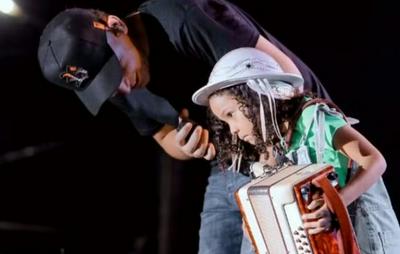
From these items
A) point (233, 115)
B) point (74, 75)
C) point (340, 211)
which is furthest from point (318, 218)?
point (74, 75)

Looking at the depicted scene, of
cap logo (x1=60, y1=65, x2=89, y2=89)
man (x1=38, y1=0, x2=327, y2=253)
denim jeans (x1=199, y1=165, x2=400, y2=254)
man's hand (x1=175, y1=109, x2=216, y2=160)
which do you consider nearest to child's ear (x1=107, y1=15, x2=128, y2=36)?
man (x1=38, y1=0, x2=327, y2=253)

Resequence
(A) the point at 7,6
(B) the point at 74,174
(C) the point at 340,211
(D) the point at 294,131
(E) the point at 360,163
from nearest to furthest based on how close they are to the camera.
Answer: (C) the point at 340,211
(E) the point at 360,163
(D) the point at 294,131
(A) the point at 7,6
(B) the point at 74,174

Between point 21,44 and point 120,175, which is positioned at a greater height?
point 21,44

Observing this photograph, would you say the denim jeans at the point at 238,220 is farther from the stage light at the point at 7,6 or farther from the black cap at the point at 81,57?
the stage light at the point at 7,6

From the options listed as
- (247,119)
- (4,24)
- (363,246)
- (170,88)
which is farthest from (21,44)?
(363,246)

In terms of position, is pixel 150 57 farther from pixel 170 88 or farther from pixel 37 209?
pixel 37 209

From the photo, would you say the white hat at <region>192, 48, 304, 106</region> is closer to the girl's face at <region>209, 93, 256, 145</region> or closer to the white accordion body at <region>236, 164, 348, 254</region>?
the girl's face at <region>209, 93, 256, 145</region>

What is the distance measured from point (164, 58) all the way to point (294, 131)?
0.58m

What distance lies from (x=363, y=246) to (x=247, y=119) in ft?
1.64

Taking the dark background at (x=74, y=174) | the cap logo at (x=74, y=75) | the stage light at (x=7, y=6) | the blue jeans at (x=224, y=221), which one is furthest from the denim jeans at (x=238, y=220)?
the stage light at (x=7, y=6)

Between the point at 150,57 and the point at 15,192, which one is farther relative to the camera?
the point at 15,192

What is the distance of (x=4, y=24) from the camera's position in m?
4.29

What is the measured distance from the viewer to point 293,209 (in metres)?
1.58

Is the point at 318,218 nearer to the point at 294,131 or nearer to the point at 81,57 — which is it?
the point at 294,131
